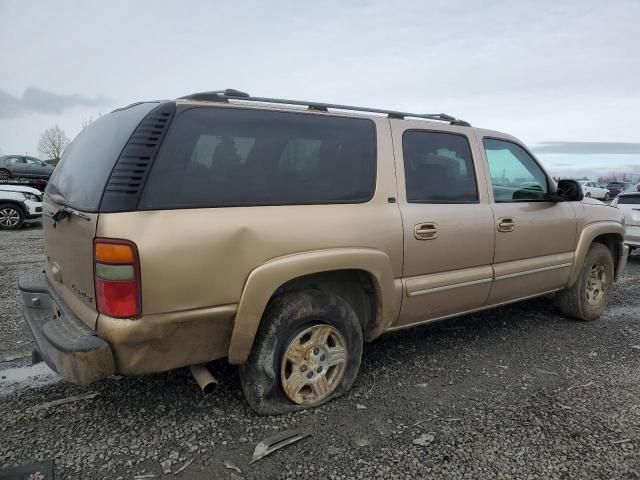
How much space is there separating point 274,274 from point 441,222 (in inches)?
53.9

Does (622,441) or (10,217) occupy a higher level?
(622,441)

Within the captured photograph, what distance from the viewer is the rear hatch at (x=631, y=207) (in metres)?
8.42

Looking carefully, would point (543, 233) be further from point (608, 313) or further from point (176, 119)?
point (176, 119)

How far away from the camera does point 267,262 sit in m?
2.54

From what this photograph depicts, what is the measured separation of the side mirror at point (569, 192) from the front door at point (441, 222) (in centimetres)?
99

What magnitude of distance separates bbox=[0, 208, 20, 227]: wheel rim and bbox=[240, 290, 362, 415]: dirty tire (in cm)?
1196

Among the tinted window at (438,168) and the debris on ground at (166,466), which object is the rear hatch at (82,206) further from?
the tinted window at (438,168)

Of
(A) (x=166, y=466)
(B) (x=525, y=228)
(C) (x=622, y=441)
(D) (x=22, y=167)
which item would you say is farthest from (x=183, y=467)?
(D) (x=22, y=167)

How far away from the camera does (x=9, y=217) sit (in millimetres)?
12070

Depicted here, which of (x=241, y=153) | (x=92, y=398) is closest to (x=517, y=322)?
(x=241, y=153)

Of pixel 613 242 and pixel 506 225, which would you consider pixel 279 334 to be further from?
pixel 613 242

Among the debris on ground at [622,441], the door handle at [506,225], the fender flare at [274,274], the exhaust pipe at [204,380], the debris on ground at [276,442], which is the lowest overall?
the debris on ground at [622,441]

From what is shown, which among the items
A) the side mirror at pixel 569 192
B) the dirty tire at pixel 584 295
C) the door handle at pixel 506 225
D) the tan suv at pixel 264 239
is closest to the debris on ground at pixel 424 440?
the tan suv at pixel 264 239

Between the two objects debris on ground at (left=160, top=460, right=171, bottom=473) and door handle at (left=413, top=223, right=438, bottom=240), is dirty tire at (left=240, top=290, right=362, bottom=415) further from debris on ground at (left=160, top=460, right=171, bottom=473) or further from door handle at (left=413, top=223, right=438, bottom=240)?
door handle at (left=413, top=223, right=438, bottom=240)
